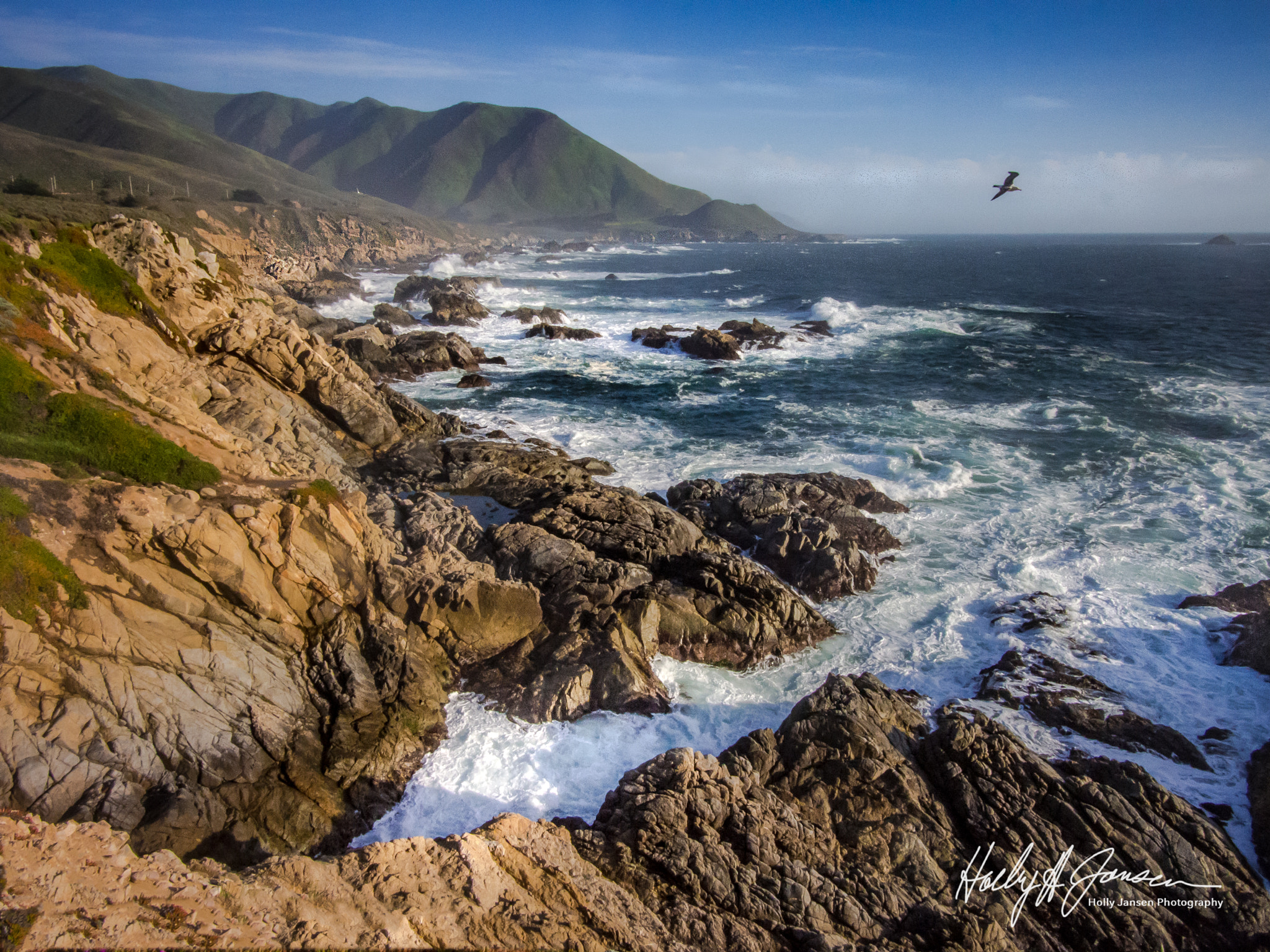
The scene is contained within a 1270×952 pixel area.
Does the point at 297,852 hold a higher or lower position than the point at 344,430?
lower

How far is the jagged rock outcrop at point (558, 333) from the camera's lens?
51.9 m

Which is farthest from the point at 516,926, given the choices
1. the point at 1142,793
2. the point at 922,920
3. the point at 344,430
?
the point at 344,430

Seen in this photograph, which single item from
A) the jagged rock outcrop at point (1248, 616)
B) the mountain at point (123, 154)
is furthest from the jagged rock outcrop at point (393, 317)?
the jagged rock outcrop at point (1248, 616)

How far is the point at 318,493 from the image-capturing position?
14.8 metres

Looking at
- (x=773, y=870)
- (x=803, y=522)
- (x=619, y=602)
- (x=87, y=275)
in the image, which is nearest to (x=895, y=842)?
(x=773, y=870)

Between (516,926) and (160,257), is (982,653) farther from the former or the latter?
(160,257)

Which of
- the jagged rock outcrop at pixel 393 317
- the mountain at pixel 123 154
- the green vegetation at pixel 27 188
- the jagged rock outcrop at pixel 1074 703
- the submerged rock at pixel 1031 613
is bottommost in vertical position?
the jagged rock outcrop at pixel 1074 703

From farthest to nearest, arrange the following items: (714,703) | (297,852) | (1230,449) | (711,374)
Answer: (711,374) → (1230,449) → (714,703) → (297,852)

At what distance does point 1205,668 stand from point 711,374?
30665mm

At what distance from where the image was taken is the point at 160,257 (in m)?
21.0

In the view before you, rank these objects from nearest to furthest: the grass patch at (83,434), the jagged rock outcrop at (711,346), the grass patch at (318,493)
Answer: the grass patch at (83,434)
the grass patch at (318,493)
the jagged rock outcrop at (711,346)

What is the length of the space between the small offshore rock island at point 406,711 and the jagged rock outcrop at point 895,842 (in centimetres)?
5

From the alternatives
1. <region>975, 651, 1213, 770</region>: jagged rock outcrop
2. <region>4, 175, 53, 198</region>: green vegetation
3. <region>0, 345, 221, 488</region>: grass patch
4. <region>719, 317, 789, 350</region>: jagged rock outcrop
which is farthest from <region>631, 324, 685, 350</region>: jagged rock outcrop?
<region>0, 345, 221, 488</region>: grass patch

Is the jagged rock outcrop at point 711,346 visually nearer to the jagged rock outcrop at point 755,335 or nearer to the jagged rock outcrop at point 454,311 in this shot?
the jagged rock outcrop at point 755,335
